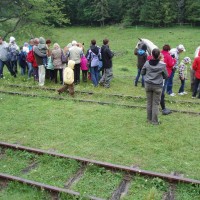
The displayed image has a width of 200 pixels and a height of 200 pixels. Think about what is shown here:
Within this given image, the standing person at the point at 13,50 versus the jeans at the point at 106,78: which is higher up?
the standing person at the point at 13,50

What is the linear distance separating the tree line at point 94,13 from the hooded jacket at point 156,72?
1993 cm

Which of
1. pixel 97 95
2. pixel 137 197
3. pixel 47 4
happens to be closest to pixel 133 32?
pixel 47 4

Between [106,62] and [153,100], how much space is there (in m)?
4.39

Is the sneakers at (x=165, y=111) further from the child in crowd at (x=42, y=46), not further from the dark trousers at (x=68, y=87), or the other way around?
the child in crowd at (x=42, y=46)

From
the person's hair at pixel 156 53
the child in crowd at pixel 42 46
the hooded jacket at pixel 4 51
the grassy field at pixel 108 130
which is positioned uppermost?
the person's hair at pixel 156 53

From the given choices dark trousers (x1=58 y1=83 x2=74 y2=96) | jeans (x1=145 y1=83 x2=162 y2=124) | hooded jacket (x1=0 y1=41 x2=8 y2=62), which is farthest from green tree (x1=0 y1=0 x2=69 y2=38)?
jeans (x1=145 y1=83 x2=162 y2=124)

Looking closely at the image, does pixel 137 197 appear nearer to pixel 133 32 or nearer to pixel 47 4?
pixel 47 4

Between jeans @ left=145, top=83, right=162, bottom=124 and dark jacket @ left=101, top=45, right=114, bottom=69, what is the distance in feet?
13.6

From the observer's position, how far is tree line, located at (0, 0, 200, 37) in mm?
28312

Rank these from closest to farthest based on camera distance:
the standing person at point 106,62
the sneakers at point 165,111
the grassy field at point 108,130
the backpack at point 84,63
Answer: the grassy field at point 108,130 < the sneakers at point 165,111 < the standing person at point 106,62 < the backpack at point 84,63

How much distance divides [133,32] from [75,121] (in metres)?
42.1

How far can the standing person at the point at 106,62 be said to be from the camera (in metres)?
13.2

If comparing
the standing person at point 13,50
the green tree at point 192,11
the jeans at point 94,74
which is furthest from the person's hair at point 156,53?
the green tree at point 192,11

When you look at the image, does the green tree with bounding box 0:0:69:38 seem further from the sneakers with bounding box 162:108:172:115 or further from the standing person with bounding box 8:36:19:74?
the sneakers with bounding box 162:108:172:115
